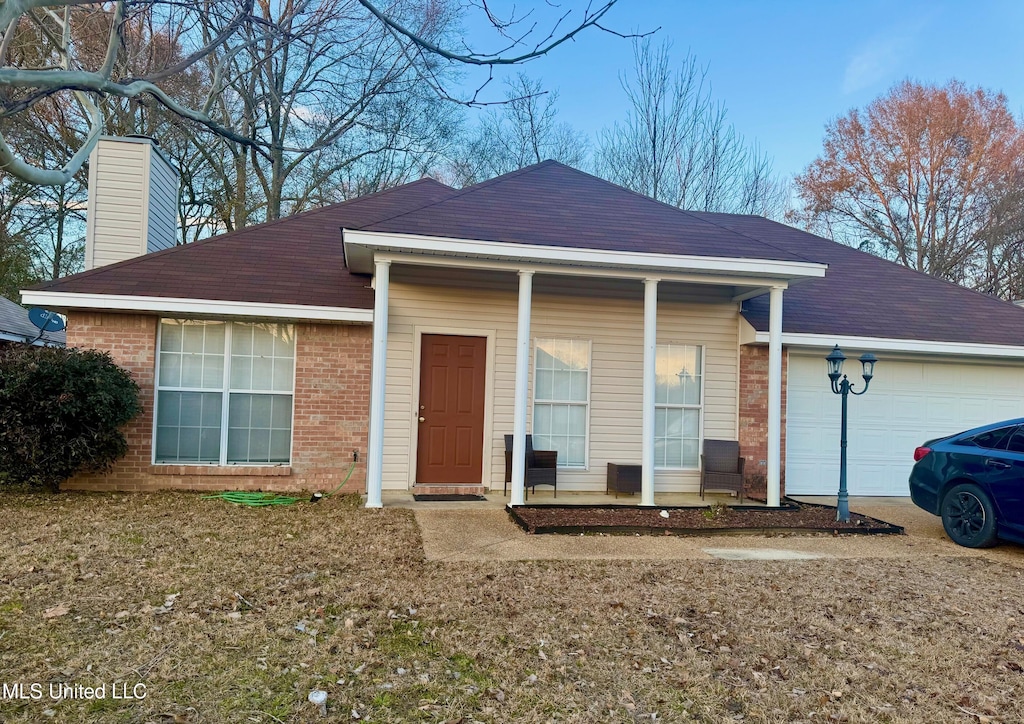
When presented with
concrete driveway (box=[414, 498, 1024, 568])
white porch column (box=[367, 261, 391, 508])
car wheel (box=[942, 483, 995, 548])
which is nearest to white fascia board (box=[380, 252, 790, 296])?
white porch column (box=[367, 261, 391, 508])

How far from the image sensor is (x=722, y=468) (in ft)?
31.1

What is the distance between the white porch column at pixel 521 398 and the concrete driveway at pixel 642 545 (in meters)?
0.37

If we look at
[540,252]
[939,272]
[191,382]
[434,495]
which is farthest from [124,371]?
[939,272]

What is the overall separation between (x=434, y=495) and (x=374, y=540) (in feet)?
8.62

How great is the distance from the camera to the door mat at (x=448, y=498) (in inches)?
336

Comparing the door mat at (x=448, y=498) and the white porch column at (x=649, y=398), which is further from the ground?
the white porch column at (x=649, y=398)

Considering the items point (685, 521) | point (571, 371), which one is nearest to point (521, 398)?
point (571, 371)

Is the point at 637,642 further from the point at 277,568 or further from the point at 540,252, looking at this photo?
the point at 540,252

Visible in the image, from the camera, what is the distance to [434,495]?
8875 millimetres

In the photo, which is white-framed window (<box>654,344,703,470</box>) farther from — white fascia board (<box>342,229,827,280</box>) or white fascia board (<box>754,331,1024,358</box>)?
white fascia board (<box>342,229,827,280</box>)

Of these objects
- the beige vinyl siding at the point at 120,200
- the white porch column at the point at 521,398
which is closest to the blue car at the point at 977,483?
the white porch column at the point at 521,398

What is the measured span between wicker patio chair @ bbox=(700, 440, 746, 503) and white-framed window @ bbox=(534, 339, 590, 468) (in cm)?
168

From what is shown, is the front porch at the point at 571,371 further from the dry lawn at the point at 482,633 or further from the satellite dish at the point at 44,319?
the satellite dish at the point at 44,319

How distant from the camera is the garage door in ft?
32.9
